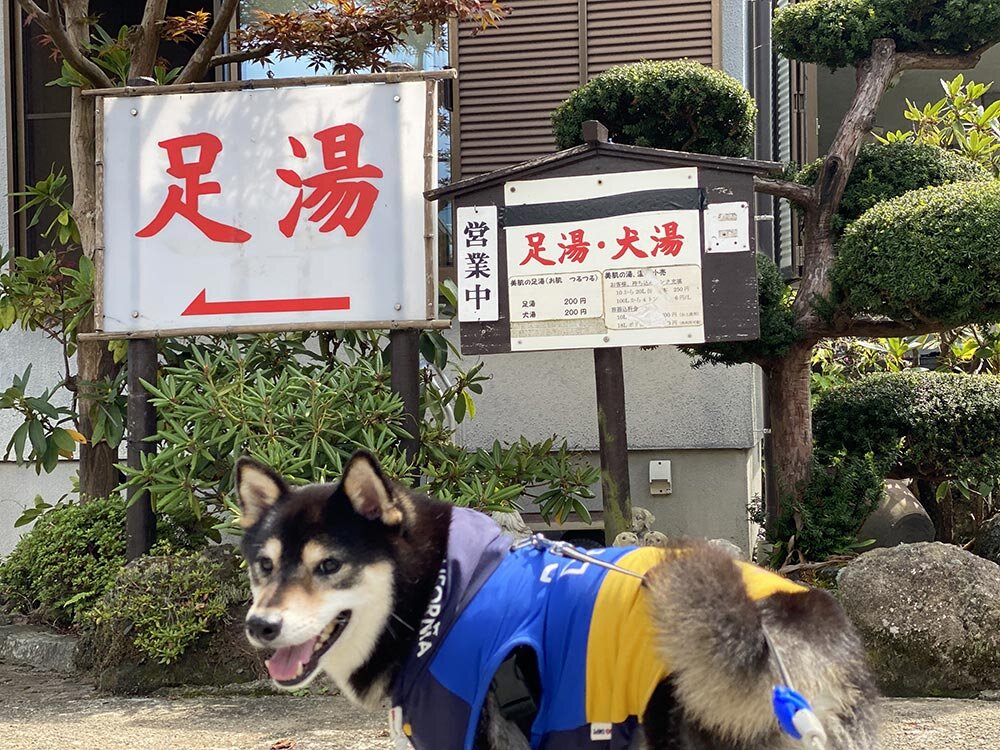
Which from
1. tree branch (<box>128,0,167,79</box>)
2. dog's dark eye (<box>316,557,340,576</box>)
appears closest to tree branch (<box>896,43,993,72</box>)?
tree branch (<box>128,0,167,79</box>)

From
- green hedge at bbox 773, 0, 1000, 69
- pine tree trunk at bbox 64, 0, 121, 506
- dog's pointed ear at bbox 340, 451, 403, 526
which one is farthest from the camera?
pine tree trunk at bbox 64, 0, 121, 506

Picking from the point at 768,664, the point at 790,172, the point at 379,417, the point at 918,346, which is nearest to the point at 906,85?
the point at 918,346

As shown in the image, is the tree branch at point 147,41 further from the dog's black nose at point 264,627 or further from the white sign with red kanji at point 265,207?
the dog's black nose at point 264,627

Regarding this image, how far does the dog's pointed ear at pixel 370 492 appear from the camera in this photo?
2.90 m

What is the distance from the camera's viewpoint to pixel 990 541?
6.50 meters

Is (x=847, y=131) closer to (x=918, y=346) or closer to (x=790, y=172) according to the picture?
(x=790, y=172)

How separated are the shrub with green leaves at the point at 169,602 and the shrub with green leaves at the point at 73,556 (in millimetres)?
455

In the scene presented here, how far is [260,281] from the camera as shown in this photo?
5762 millimetres

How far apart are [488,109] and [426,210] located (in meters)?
2.04

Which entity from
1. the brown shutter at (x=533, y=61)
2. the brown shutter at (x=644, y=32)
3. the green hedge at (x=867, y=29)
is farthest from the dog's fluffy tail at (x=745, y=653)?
the brown shutter at (x=644, y=32)

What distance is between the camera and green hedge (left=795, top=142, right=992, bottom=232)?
6.00 meters

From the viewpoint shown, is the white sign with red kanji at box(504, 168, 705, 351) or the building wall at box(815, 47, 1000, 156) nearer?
the white sign with red kanji at box(504, 168, 705, 351)

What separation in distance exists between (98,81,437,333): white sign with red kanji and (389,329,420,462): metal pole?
0.14 metres

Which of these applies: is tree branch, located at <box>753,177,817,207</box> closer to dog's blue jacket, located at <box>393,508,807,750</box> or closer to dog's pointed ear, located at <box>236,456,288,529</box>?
dog's blue jacket, located at <box>393,508,807,750</box>
